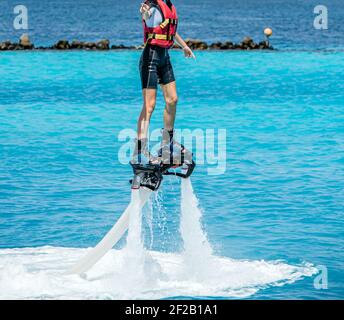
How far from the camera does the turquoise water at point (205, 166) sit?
16156 mm

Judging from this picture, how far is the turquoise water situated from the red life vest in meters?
3.67

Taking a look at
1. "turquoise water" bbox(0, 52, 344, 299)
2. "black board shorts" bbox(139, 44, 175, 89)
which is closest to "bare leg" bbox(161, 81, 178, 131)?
"black board shorts" bbox(139, 44, 175, 89)

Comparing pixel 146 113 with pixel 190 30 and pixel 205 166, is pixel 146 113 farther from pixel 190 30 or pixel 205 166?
pixel 190 30

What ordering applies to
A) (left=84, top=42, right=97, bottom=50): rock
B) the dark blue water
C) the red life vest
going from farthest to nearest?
1. the dark blue water
2. (left=84, top=42, right=97, bottom=50): rock
3. the red life vest

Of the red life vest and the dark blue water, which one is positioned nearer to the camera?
the red life vest

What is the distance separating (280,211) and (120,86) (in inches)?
805

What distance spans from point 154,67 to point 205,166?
10.4m

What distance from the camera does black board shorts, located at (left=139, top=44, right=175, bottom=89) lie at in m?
11.9

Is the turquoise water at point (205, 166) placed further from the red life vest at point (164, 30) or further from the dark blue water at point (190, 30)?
the dark blue water at point (190, 30)

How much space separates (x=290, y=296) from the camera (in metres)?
13.1

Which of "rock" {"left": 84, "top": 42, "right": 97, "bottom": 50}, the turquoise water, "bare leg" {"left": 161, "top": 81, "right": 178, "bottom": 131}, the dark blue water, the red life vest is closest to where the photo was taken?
the red life vest

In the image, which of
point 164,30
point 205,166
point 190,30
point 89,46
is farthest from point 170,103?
point 190,30

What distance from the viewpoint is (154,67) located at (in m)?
11.9

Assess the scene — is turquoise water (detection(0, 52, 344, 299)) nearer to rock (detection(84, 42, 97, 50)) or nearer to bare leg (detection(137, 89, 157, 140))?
bare leg (detection(137, 89, 157, 140))
